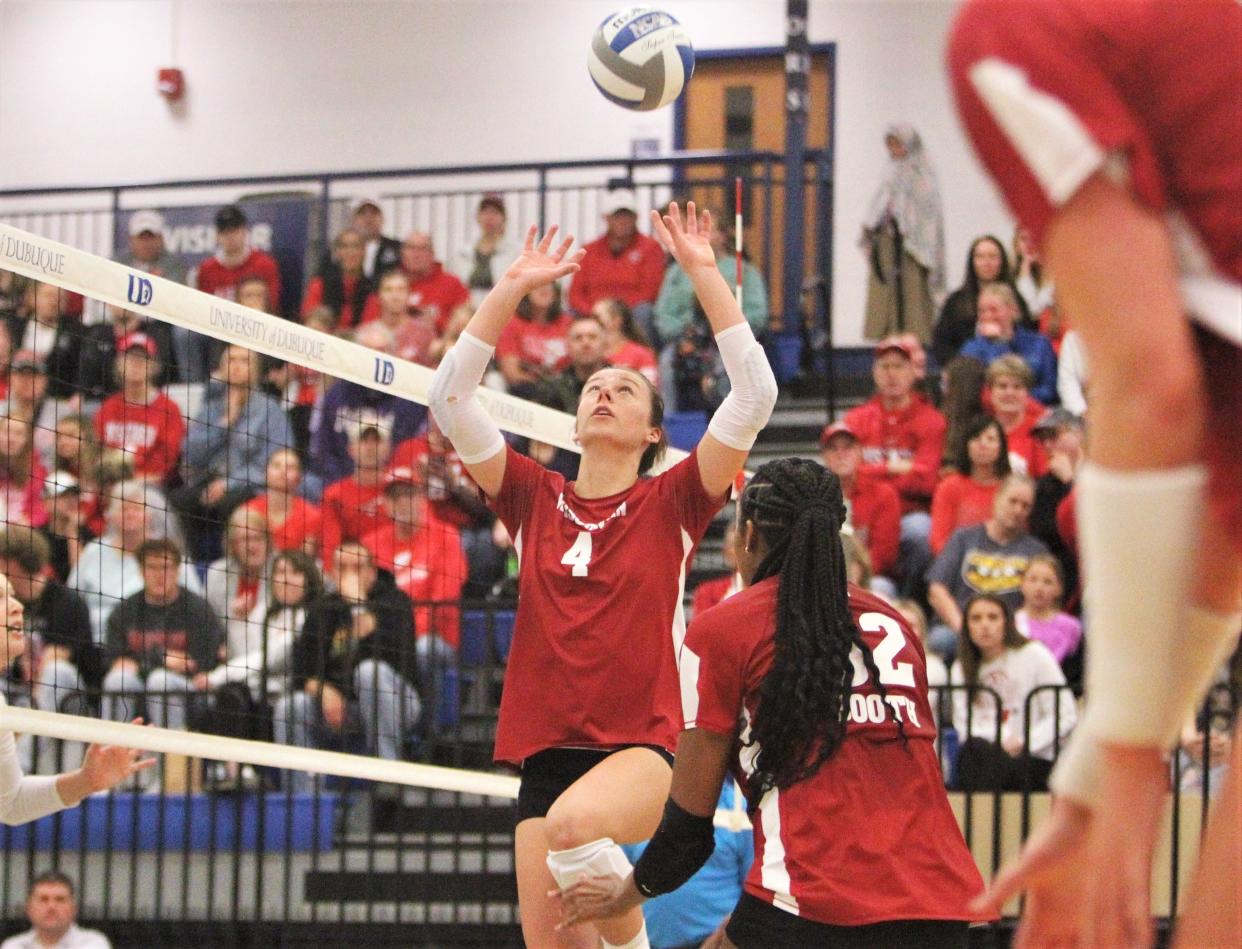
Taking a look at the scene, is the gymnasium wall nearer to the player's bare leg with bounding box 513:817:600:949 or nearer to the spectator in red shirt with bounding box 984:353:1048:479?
the spectator in red shirt with bounding box 984:353:1048:479

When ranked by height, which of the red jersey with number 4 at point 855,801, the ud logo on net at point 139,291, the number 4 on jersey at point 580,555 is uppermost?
the ud logo on net at point 139,291

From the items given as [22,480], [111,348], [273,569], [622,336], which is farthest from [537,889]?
[111,348]

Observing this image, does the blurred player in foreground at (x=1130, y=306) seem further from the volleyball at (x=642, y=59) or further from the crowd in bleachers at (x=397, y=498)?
the crowd in bleachers at (x=397, y=498)

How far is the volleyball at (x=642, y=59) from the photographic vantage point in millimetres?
5781

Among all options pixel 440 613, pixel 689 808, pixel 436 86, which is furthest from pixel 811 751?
pixel 436 86

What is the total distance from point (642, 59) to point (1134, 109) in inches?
162

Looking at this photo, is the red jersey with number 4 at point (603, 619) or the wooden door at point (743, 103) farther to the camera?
the wooden door at point (743, 103)

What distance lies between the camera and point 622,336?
1019 cm

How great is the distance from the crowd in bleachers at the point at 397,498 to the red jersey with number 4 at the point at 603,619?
2128mm

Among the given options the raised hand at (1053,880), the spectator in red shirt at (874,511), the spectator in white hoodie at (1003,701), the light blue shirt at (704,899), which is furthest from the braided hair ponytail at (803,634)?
the spectator in red shirt at (874,511)

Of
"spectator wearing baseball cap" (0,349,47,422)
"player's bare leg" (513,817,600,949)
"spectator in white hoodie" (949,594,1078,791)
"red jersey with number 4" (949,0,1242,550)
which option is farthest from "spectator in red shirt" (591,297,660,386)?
"red jersey with number 4" (949,0,1242,550)

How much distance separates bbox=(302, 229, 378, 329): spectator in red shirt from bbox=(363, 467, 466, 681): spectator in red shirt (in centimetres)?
305

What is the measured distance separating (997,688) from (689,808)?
4.45 m

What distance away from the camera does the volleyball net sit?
288 inches
